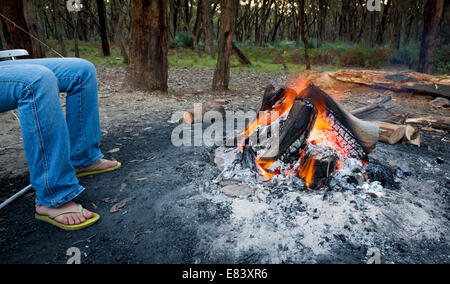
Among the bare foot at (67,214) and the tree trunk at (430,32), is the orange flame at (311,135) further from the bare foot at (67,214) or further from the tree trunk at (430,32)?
the tree trunk at (430,32)

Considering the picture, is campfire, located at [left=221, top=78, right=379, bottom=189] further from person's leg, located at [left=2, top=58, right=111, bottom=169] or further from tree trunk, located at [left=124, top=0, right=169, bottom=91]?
tree trunk, located at [left=124, top=0, right=169, bottom=91]

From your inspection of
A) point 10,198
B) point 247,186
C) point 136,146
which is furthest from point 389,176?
point 10,198

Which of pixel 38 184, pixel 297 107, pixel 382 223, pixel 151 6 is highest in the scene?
pixel 151 6

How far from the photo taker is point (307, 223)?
5.87 feet

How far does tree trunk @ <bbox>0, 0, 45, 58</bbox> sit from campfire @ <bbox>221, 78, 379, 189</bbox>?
5452 mm

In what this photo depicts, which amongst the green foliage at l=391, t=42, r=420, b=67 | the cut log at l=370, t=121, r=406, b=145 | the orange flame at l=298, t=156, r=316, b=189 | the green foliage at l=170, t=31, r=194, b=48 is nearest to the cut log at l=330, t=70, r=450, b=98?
the cut log at l=370, t=121, r=406, b=145

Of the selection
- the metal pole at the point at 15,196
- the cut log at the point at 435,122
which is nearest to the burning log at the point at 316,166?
the metal pole at the point at 15,196

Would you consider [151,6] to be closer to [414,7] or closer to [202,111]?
[202,111]

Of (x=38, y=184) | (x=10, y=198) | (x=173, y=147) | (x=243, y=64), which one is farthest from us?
(x=243, y=64)

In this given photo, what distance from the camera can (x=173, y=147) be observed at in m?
3.09

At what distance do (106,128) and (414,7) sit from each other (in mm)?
26423

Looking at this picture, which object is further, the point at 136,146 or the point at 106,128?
the point at 106,128

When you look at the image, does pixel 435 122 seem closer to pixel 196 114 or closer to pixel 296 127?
pixel 296 127

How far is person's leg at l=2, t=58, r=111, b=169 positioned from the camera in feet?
6.79
